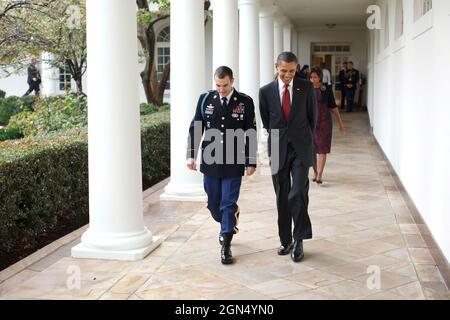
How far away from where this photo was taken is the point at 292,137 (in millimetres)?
5184

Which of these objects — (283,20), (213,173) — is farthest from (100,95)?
(283,20)

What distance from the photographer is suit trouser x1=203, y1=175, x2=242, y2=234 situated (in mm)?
5238

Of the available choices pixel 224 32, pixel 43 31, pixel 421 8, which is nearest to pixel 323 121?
pixel 224 32

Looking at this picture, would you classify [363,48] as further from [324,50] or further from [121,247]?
[121,247]

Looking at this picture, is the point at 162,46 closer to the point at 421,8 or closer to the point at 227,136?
the point at 421,8

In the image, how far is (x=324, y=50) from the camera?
92.6 ft

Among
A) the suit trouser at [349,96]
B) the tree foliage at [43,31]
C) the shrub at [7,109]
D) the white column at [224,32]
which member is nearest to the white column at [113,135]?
the tree foliage at [43,31]

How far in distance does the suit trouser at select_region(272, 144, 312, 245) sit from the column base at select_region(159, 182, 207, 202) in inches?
104

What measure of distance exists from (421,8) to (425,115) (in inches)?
57.7

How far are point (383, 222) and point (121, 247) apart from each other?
2.86 metres

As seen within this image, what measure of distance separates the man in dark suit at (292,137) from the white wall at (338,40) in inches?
887

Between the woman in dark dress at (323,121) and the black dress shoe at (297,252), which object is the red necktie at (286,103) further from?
the woman in dark dress at (323,121)

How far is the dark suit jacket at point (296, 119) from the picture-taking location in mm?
5188

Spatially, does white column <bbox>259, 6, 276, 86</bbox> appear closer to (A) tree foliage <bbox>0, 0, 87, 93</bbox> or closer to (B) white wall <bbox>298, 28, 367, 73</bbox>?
(A) tree foliage <bbox>0, 0, 87, 93</bbox>
